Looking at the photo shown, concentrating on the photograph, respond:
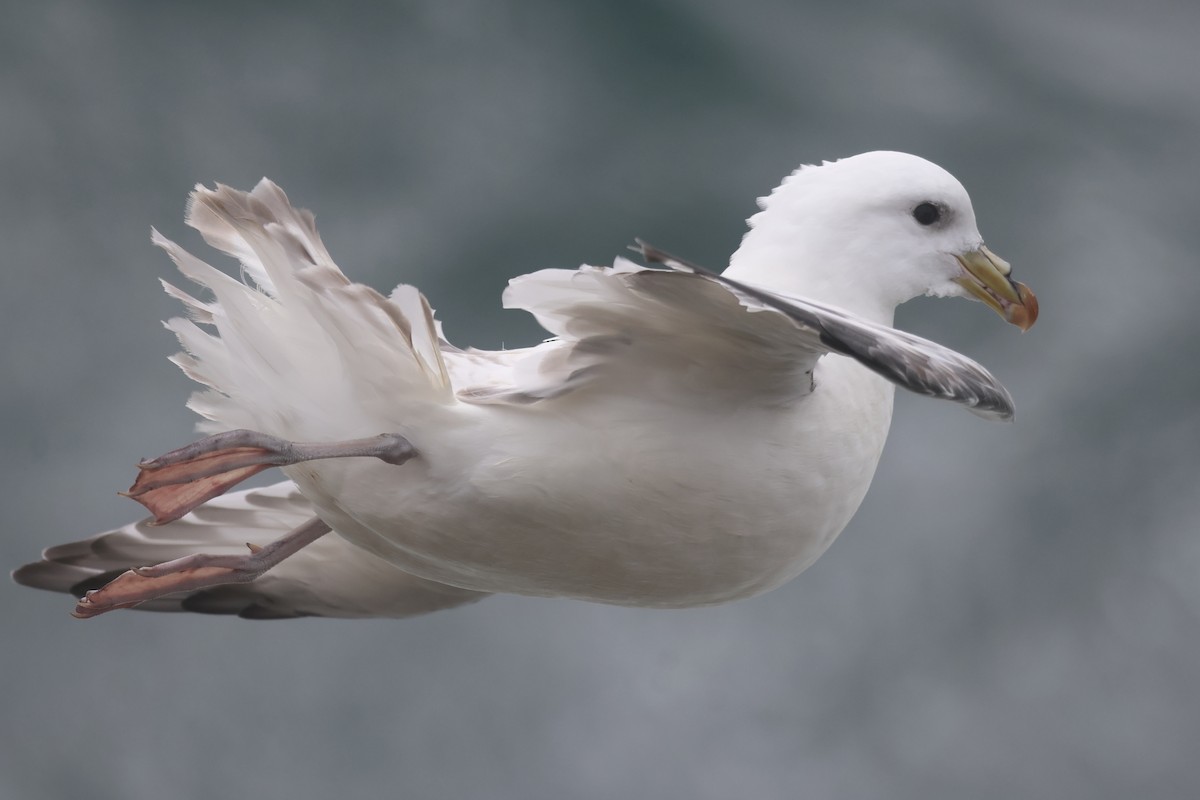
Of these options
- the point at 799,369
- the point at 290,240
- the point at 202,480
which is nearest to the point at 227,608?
the point at 202,480

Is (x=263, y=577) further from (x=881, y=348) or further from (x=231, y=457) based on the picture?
(x=881, y=348)

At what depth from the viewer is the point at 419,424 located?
128 inches

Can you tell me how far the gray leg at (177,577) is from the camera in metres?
3.43

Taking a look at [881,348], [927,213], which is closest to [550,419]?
[881,348]

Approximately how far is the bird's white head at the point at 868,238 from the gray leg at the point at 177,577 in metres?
1.09

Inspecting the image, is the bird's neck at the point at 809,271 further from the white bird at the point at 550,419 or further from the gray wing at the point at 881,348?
the gray wing at the point at 881,348

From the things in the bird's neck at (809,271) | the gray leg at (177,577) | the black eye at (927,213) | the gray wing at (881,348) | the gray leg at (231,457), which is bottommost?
the gray leg at (177,577)

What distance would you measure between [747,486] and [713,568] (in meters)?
0.21

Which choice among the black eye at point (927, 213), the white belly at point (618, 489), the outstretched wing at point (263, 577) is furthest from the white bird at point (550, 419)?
the outstretched wing at point (263, 577)

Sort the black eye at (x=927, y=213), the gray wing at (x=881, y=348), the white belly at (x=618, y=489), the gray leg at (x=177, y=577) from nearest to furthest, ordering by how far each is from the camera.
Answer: the gray wing at (x=881, y=348) < the white belly at (x=618, y=489) < the gray leg at (x=177, y=577) < the black eye at (x=927, y=213)

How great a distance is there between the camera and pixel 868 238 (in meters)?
3.65

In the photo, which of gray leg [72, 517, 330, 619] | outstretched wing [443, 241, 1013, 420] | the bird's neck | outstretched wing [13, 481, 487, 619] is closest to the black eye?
the bird's neck

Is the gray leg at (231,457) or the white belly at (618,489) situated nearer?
the gray leg at (231,457)

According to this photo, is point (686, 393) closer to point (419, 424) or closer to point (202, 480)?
point (419, 424)
